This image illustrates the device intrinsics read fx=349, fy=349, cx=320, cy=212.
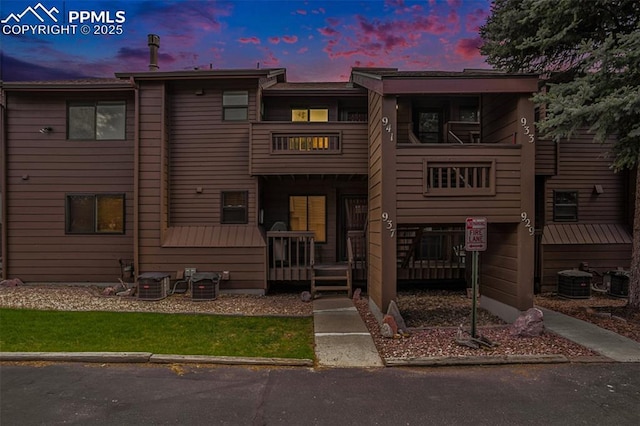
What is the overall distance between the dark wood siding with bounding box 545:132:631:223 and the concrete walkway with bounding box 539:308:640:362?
4.41m

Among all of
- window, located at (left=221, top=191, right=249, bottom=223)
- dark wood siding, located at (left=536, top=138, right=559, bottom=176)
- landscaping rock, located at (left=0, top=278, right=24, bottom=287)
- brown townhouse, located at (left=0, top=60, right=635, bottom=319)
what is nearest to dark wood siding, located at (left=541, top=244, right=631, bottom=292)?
brown townhouse, located at (left=0, top=60, right=635, bottom=319)

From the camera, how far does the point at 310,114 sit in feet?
34.5

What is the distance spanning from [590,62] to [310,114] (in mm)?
6677

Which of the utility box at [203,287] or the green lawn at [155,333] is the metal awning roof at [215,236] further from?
the green lawn at [155,333]

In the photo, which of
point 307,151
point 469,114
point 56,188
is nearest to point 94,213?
point 56,188

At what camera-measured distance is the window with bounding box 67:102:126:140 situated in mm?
9945

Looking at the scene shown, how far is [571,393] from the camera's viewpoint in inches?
148

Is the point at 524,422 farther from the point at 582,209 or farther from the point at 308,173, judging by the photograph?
the point at 582,209

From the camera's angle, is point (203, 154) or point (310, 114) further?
point (310, 114)

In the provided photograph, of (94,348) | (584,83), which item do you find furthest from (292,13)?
(94,348)

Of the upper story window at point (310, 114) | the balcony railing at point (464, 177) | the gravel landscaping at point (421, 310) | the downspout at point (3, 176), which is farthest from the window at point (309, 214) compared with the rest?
the downspout at point (3, 176)

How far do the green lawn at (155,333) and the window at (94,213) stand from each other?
3.32m

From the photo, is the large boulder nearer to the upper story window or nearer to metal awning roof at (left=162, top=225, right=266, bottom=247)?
metal awning roof at (left=162, top=225, right=266, bottom=247)

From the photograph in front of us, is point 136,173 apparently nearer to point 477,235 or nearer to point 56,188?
point 56,188
